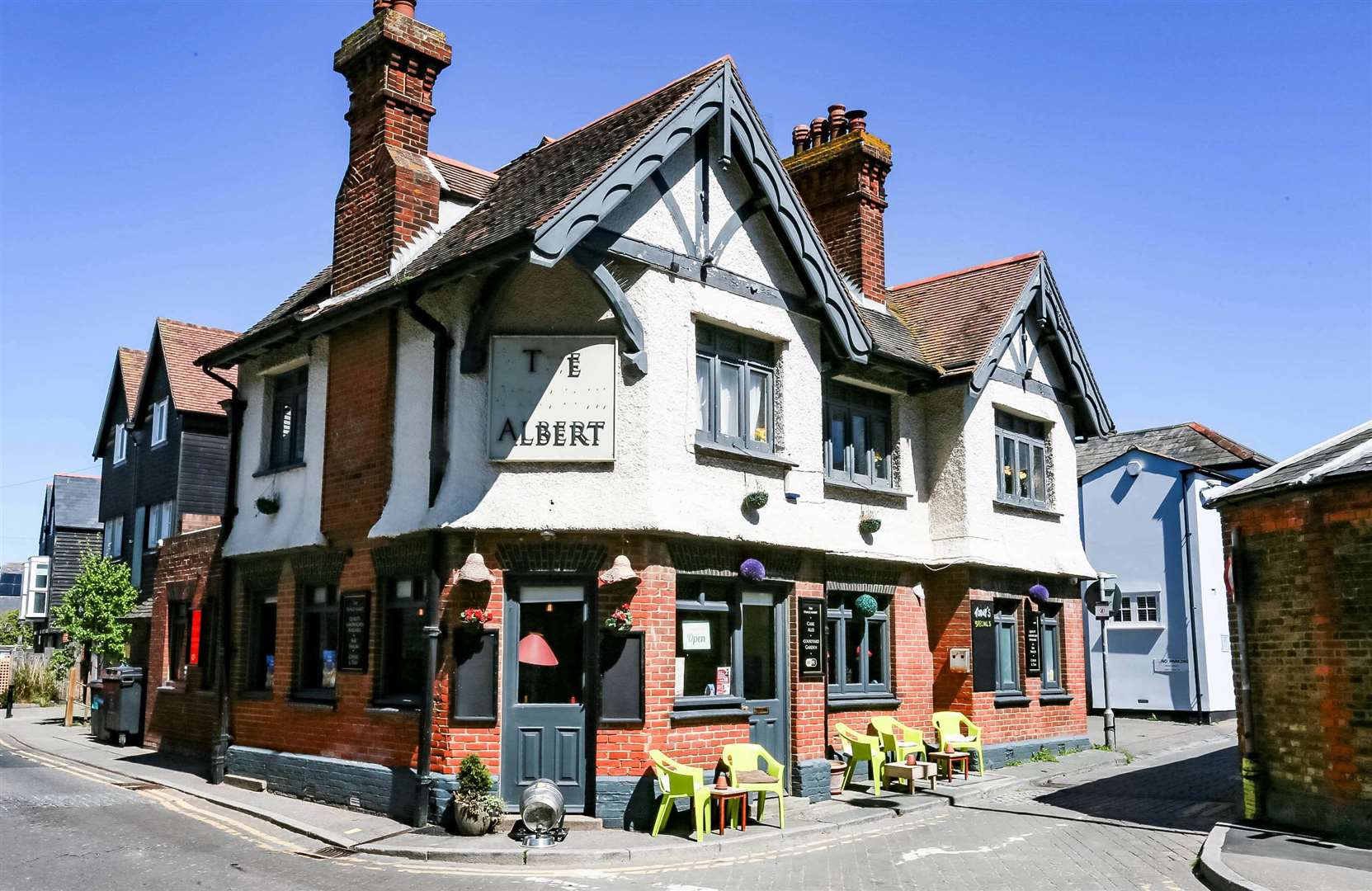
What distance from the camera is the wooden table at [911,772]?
14180mm

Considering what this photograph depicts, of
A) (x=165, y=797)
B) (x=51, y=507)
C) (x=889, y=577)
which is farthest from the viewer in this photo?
(x=51, y=507)

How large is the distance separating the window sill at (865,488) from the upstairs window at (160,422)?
2102cm

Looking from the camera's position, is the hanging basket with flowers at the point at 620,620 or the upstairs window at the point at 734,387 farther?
the upstairs window at the point at 734,387

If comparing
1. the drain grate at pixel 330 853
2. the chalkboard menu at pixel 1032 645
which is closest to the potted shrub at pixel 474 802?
the drain grate at pixel 330 853

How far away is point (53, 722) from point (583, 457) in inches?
885

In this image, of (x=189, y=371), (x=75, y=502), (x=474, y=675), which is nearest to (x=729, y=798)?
(x=474, y=675)

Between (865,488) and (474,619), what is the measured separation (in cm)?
676

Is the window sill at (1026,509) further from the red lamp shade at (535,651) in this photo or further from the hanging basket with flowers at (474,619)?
the hanging basket with flowers at (474,619)

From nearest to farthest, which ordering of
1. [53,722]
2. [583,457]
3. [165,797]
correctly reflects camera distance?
[583,457], [165,797], [53,722]

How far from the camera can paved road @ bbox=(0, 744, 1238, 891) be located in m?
9.61

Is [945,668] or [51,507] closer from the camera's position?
[945,668]

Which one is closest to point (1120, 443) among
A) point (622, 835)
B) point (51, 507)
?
point (622, 835)

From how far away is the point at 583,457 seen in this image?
1233 cm

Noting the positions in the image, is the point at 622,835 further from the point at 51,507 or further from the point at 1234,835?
the point at 51,507
